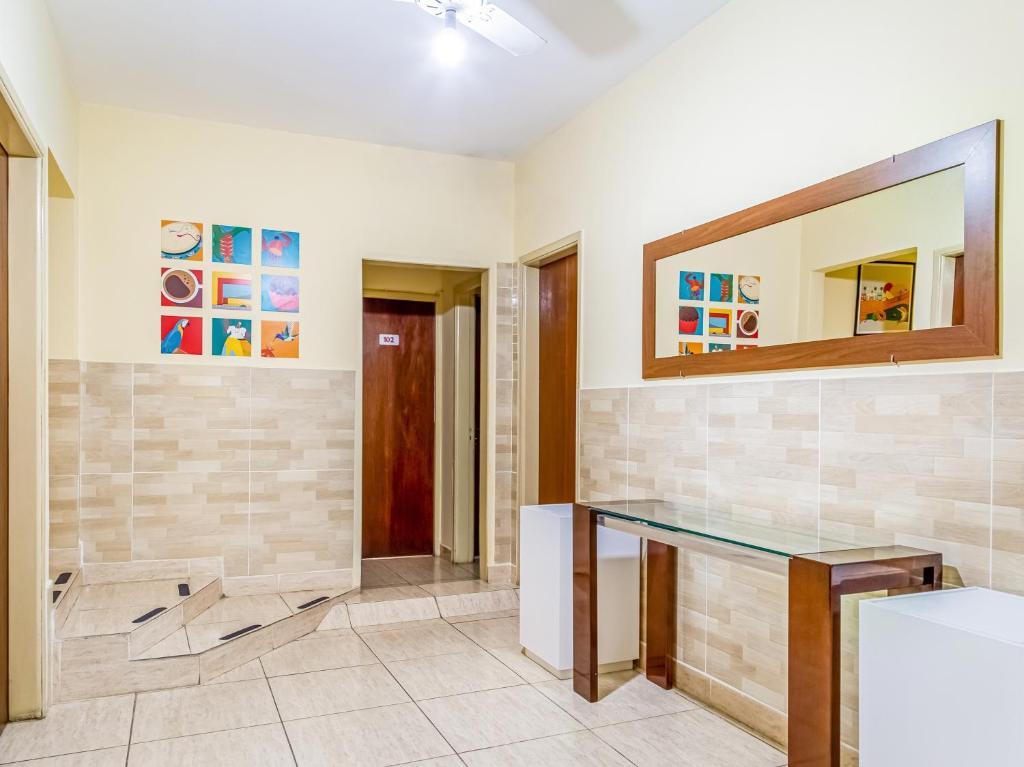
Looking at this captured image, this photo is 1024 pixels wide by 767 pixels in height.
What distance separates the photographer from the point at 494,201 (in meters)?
4.92

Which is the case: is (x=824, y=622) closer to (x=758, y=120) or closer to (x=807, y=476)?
(x=807, y=476)

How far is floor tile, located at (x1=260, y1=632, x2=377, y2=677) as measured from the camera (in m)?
3.44

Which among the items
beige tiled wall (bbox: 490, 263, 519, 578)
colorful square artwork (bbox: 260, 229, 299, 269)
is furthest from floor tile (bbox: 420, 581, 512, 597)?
colorful square artwork (bbox: 260, 229, 299, 269)

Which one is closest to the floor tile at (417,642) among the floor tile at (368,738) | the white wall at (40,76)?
the floor tile at (368,738)

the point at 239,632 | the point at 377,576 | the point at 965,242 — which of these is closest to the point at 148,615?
the point at 239,632

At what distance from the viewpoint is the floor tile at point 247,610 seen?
372cm

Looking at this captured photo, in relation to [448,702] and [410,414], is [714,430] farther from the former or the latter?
[410,414]

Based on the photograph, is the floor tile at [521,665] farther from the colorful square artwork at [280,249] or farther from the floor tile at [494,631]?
the colorful square artwork at [280,249]

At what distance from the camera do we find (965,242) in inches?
80.9

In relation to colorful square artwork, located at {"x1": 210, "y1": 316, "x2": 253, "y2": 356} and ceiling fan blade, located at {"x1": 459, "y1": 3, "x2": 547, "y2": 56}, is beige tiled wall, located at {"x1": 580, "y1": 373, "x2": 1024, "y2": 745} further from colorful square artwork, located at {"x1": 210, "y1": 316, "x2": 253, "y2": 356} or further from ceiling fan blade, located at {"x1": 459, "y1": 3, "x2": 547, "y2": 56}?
colorful square artwork, located at {"x1": 210, "y1": 316, "x2": 253, "y2": 356}

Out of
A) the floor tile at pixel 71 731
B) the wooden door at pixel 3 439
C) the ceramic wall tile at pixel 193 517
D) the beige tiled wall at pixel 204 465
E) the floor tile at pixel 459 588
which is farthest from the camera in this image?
the floor tile at pixel 459 588

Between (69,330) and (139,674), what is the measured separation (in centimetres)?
182

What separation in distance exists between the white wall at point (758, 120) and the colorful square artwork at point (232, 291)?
5.69ft

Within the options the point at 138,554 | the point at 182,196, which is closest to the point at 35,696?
the point at 138,554
